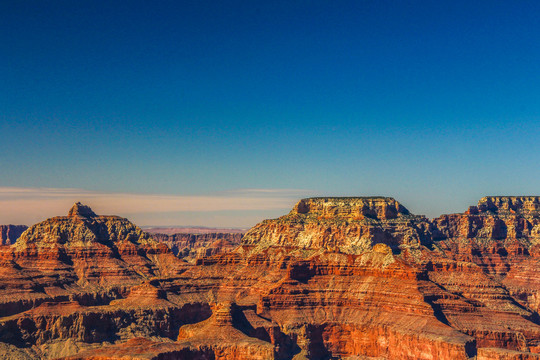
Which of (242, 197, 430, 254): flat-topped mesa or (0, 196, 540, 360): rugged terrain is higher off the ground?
(242, 197, 430, 254): flat-topped mesa

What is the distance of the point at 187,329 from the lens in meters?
135

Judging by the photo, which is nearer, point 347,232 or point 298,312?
point 298,312

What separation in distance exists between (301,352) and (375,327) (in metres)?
13.2

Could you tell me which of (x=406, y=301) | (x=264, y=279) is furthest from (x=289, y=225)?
(x=406, y=301)

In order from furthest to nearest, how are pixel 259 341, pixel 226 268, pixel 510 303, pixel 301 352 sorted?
1. pixel 226 268
2. pixel 510 303
3. pixel 301 352
4. pixel 259 341

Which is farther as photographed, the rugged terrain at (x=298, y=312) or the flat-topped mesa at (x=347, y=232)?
the flat-topped mesa at (x=347, y=232)

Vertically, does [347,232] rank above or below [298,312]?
above

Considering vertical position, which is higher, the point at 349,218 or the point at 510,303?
the point at 349,218

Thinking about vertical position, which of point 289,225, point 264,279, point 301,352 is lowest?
point 301,352

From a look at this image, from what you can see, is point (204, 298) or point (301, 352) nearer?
point (301, 352)

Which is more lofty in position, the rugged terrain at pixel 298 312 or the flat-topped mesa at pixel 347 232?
the flat-topped mesa at pixel 347 232

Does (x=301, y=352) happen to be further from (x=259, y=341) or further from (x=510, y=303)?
(x=510, y=303)

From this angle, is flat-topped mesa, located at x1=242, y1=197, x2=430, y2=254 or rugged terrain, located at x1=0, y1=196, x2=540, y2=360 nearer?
rugged terrain, located at x1=0, y1=196, x2=540, y2=360

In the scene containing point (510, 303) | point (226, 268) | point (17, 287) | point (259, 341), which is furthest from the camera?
point (226, 268)
